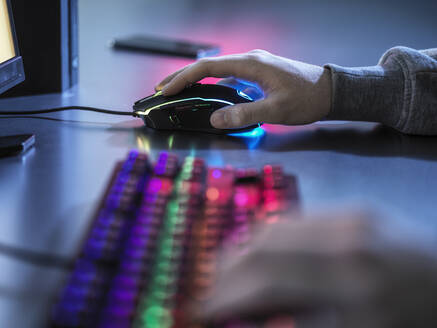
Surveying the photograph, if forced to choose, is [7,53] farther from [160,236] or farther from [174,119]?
[160,236]

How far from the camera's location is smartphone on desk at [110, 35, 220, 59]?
128 cm

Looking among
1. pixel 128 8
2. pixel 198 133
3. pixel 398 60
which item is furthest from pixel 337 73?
pixel 128 8

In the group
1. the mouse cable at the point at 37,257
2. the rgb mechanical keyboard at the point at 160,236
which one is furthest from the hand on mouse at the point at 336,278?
the mouse cable at the point at 37,257

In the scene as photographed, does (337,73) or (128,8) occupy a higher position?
(337,73)

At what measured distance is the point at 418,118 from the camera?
31.8 inches

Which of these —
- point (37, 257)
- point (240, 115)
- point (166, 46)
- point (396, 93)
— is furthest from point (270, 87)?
point (166, 46)

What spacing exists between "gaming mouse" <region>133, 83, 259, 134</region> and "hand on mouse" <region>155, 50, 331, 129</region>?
0.01 meters

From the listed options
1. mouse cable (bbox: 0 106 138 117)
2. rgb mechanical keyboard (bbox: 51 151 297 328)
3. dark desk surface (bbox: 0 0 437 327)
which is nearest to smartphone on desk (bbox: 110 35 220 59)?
dark desk surface (bbox: 0 0 437 327)

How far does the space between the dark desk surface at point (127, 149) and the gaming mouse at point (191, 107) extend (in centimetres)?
2

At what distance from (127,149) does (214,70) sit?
0.66 ft

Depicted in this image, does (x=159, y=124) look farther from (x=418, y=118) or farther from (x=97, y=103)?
(x=418, y=118)

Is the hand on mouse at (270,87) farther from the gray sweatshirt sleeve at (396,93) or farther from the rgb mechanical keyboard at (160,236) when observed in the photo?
the rgb mechanical keyboard at (160,236)

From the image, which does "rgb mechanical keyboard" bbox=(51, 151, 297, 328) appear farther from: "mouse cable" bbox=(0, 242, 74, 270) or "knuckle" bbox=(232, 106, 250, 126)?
"knuckle" bbox=(232, 106, 250, 126)

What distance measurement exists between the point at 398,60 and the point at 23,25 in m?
0.68
